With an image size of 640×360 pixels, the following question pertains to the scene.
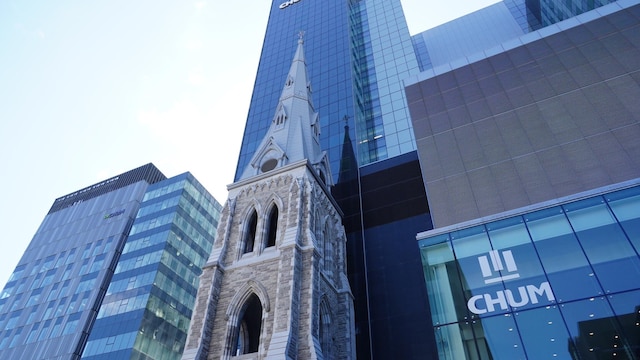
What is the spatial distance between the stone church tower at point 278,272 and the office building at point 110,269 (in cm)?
2413

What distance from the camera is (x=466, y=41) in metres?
60.8

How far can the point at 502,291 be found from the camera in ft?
56.8

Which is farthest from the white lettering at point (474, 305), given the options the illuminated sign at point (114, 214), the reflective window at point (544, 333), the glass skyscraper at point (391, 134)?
the illuminated sign at point (114, 214)

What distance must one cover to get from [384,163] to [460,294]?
15.9 m

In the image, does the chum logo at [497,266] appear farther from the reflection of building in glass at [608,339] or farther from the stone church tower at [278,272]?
the stone church tower at [278,272]

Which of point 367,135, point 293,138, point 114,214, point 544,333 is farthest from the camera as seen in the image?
point 114,214

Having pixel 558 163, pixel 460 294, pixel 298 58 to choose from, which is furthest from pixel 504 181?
pixel 298 58

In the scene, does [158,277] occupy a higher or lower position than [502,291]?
higher

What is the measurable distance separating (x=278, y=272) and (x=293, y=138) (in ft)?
42.0

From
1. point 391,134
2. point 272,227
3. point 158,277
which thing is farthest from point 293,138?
point 158,277

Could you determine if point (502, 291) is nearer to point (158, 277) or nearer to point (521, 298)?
point (521, 298)

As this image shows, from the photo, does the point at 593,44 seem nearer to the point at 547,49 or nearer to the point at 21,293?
the point at 547,49

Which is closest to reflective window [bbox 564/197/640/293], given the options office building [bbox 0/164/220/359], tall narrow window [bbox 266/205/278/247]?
tall narrow window [bbox 266/205/278/247]

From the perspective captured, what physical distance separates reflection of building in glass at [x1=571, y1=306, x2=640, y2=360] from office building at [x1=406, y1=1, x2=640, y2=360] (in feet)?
0.11
